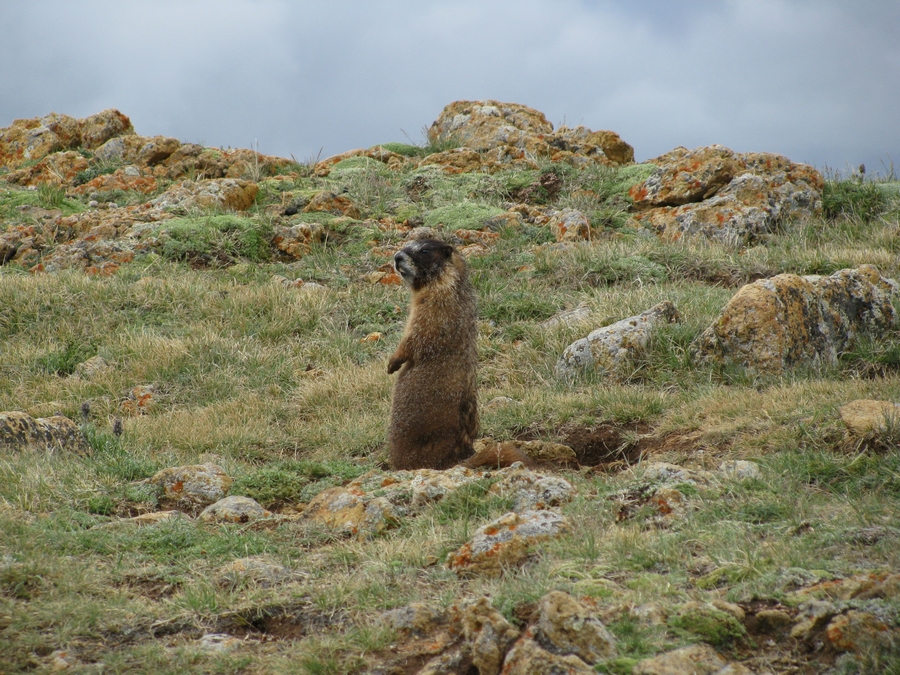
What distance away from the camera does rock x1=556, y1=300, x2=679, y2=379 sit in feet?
A: 28.7

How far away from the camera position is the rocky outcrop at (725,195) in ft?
43.9

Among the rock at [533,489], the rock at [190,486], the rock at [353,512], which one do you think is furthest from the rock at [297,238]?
the rock at [533,489]

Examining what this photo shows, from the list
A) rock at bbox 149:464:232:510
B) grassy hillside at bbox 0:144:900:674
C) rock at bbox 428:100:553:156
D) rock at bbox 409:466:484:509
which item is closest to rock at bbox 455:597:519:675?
grassy hillside at bbox 0:144:900:674

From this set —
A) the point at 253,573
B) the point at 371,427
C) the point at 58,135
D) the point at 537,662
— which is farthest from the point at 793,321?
the point at 58,135

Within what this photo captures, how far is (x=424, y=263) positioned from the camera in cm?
765

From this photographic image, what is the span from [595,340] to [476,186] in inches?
283

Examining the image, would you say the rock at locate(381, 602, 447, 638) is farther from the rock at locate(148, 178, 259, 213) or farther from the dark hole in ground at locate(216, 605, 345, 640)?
the rock at locate(148, 178, 259, 213)

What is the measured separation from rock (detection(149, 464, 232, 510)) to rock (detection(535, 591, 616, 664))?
11.6 feet

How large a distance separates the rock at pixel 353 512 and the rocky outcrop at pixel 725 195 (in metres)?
9.10

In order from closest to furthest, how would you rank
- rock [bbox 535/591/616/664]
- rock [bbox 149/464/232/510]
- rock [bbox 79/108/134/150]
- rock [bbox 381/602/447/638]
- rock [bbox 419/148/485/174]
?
1. rock [bbox 535/591/616/664]
2. rock [bbox 381/602/447/638]
3. rock [bbox 149/464/232/510]
4. rock [bbox 419/148/485/174]
5. rock [bbox 79/108/134/150]

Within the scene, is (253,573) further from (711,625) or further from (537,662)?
(711,625)

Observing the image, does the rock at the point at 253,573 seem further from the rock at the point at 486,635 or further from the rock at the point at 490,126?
the rock at the point at 490,126

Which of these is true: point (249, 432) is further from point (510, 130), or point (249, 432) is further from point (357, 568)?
point (510, 130)

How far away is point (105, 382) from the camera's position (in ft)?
31.1
